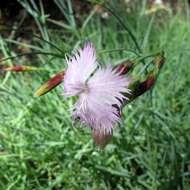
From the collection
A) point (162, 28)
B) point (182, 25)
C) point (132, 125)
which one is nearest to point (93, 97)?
point (132, 125)

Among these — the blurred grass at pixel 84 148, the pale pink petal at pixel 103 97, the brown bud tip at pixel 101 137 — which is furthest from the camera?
the blurred grass at pixel 84 148

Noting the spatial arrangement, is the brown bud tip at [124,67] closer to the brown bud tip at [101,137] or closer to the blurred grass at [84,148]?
the brown bud tip at [101,137]

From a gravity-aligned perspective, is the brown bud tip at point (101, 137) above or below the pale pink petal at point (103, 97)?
below

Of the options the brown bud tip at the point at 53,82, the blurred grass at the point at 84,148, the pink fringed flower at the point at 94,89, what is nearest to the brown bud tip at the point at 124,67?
the pink fringed flower at the point at 94,89

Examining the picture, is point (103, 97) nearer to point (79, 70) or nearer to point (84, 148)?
point (79, 70)

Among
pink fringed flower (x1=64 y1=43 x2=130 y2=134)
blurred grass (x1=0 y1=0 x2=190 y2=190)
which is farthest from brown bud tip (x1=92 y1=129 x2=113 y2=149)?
blurred grass (x1=0 y1=0 x2=190 y2=190)

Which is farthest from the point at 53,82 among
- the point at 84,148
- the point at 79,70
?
the point at 84,148

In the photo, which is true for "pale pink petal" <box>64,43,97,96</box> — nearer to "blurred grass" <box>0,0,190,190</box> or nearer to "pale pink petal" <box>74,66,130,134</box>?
"pale pink petal" <box>74,66,130,134</box>

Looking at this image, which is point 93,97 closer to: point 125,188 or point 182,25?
point 125,188

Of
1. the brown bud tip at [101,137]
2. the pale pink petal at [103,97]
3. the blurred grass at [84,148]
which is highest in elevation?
the pale pink petal at [103,97]

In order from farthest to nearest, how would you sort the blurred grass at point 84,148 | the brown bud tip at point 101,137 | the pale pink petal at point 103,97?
the blurred grass at point 84,148 < the brown bud tip at point 101,137 < the pale pink petal at point 103,97
